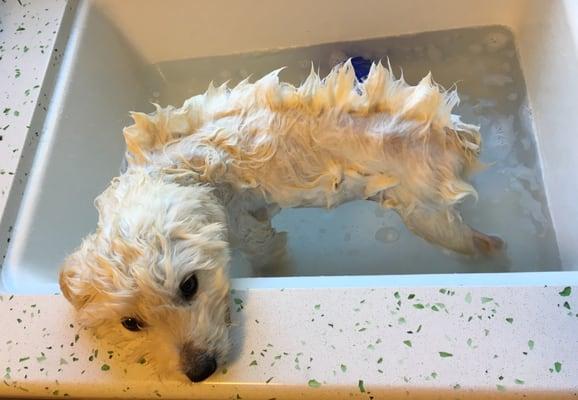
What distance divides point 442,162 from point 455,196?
8 cm

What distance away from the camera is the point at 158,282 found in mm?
921

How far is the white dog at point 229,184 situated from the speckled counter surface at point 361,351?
51 mm

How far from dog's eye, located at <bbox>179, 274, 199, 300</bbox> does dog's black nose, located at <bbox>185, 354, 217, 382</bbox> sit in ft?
0.35

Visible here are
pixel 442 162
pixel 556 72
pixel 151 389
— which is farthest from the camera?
pixel 556 72

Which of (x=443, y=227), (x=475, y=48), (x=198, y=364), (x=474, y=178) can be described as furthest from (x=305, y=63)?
(x=198, y=364)

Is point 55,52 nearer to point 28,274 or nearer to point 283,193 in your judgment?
point 28,274

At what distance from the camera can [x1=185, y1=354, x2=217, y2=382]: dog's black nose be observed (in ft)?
3.01

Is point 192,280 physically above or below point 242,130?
below

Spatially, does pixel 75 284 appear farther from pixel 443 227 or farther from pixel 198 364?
pixel 443 227

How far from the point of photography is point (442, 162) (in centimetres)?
113

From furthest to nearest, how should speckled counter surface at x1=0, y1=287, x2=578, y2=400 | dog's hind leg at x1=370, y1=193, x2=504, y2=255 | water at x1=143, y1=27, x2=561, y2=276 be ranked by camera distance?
water at x1=143, y1=27, x2=561, y2=276 < dog's hind leg at x1=370, y1=193, x2=504, y2=255 < speckled counter surface at x1=0, y1=287, x2=578, y2=400

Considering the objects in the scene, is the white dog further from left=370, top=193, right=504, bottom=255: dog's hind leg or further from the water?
the water

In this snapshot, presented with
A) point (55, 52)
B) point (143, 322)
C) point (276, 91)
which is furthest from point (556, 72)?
point (55, 52)

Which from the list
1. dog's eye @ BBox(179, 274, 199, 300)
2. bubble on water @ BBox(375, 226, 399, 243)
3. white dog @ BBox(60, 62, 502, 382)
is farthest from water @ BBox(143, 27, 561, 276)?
dog's eye @ BBox(179, 274, 199, 300)
